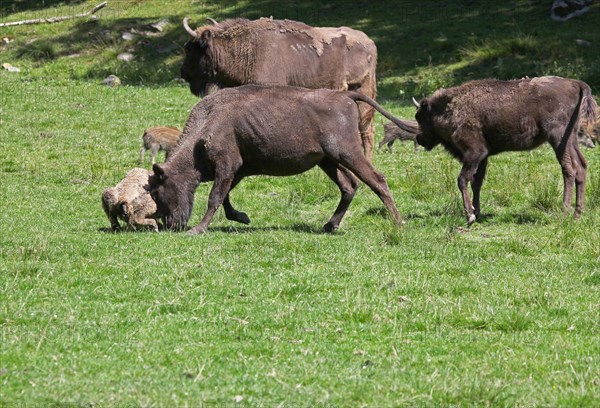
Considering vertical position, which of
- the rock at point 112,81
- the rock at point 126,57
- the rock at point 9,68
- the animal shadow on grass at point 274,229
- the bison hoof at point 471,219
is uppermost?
the animal shadow on grass at point 274,229

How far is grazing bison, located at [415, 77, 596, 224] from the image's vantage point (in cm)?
1327

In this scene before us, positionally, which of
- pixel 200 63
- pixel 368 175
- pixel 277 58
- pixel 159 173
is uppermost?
pixel 277 58

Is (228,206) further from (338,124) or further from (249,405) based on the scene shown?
(249,405)

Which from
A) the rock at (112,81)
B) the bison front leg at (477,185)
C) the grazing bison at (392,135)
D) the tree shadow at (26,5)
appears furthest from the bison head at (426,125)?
the tree shadow at (26,5)

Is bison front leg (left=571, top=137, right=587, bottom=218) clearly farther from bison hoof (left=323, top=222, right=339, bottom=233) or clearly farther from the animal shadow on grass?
the animal shadow on grass

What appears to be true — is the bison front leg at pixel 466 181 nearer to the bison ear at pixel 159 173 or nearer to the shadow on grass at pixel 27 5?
the bison ear at pixel 159 173

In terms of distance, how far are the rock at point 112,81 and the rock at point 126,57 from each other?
2.20m

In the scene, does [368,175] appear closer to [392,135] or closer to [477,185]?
[477,185]

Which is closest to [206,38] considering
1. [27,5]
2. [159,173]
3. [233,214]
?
[233,214]

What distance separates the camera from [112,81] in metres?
25.2

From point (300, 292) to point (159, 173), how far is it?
3673mm

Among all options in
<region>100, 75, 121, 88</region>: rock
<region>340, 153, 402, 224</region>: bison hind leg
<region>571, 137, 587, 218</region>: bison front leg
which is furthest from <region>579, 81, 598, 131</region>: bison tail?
<region>100, 75, 121, 88</region>: rock

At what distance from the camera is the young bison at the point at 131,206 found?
12211 mm

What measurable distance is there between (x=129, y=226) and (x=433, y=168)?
6.01m
